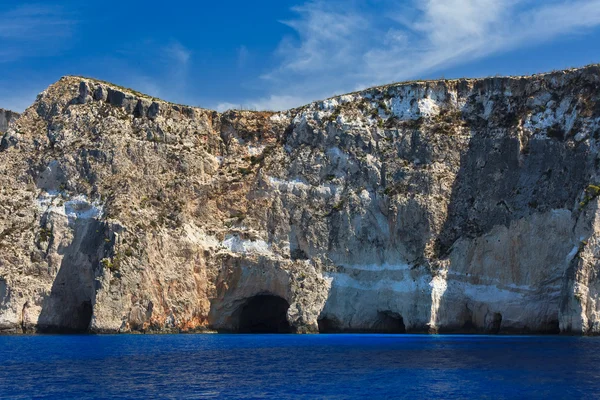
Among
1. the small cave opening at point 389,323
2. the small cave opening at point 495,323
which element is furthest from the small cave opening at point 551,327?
the small cave opening at point 389,323

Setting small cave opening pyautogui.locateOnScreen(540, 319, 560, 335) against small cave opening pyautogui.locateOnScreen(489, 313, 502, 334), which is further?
small cave opening pyautogui.locateOnScreen(489, 313, 502, 334)

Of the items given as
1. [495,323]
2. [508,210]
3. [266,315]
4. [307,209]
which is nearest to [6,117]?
[266,315]

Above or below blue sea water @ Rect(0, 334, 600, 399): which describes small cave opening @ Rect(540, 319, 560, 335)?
above

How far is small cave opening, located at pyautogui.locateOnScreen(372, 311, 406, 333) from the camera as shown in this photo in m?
64.8

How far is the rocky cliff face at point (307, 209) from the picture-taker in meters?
60.7

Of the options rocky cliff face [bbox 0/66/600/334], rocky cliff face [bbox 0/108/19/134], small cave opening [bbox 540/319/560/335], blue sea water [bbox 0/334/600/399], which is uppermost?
rocky cliff face [bbox 0/108/19/134]

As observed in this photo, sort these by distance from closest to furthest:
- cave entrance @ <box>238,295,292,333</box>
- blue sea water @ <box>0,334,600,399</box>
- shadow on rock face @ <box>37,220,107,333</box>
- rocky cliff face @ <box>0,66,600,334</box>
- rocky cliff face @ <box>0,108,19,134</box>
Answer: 1. blue sea water @ <box>0,334,600,399</box>
2. rocky cliff face @ <box>0,66,600,334</box>
3. shadow on rock face @ <box>37,220,107,333</box>
4. cave entrance @ <box>238,295,292,333</box>
5. rocky cliff face @ <box>0,108,19,134</box>

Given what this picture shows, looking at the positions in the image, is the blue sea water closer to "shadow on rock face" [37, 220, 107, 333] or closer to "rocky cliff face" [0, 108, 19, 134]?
"shadow on rock face" [37, 220, 107, 333]

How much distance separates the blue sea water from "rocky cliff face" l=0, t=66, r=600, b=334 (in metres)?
10.8

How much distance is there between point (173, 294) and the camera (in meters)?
63.3

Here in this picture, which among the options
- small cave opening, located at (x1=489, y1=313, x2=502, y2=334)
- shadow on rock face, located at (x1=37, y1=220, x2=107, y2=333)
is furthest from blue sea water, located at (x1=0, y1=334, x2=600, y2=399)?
shadow on rock face, located at (x1=37, y1=220, x2=107, y2=333)

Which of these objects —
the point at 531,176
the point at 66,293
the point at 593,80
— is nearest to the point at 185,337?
the point at 66,293

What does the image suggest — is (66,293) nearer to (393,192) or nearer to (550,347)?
(393,192)

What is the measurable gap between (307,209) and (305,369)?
3530 cm
